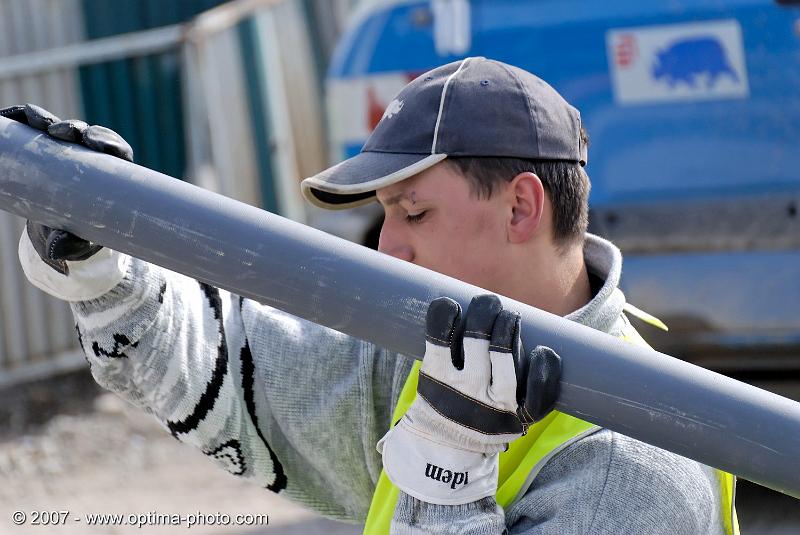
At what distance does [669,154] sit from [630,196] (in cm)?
20

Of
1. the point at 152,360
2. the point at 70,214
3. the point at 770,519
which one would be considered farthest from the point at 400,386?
the point at 770,519

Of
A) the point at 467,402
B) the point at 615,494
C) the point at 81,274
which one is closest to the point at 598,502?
the point at 615,494

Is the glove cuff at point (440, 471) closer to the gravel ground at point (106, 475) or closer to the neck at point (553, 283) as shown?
the neck at point (553, 283)

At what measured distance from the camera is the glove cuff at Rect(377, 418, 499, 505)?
1.73 meters

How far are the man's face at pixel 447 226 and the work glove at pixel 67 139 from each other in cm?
45

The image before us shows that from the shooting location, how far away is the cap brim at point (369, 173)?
1936 millimetres

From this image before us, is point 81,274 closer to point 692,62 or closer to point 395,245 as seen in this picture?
point 395,245

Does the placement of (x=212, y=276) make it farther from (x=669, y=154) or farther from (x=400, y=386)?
(x=669, y=154)

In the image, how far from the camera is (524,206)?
1991 mm

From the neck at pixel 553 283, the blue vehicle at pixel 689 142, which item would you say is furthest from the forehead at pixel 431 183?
the blue vehicle at pixel 689 142

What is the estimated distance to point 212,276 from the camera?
1731mm

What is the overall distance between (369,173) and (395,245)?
0.13m

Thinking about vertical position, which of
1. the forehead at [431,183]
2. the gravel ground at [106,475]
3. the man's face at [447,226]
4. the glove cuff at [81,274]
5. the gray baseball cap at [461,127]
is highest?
the gray baseball cap at [461,127]

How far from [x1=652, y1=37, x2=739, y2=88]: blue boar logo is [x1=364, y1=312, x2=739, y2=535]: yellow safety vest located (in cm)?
216
